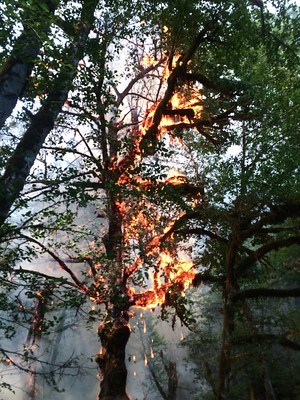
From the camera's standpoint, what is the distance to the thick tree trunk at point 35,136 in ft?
15.9

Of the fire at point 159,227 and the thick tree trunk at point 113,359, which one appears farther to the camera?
the fire at point 159,227

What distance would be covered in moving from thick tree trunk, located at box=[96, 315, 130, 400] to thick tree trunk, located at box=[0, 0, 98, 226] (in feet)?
20.1

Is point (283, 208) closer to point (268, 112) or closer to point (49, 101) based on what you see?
point (268, 112)

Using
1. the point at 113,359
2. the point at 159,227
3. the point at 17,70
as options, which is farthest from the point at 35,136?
the point at 113,359

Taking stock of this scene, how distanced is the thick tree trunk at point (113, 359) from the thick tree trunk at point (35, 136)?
6.13 metres

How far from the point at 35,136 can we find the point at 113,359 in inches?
296

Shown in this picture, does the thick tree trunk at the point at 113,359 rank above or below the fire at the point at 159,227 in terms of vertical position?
below

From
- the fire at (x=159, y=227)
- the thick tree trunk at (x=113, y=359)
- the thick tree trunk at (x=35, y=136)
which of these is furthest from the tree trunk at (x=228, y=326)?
the thick tree trunk at (x=35, y=136)

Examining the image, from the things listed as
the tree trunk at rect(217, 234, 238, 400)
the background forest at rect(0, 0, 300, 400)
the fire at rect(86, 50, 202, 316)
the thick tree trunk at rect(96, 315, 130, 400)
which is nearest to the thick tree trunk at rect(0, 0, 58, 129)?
the background forest at rect(0, 0, 300, 400)

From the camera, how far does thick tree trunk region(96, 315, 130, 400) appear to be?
30.5ft

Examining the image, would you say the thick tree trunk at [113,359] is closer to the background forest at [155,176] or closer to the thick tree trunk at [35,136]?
the background forest at [155,176]

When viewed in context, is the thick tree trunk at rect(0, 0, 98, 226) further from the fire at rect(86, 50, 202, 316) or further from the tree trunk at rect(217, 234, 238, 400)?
the tree trunk at rect(217, 234, 238, 400)

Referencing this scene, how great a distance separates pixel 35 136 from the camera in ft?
18.3

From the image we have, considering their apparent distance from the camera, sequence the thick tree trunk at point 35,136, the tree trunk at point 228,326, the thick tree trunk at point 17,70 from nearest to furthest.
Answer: the thick tree trunk at point 17,70
the thick tree trunk at point 35,136
the tree trunk at point 228,326
